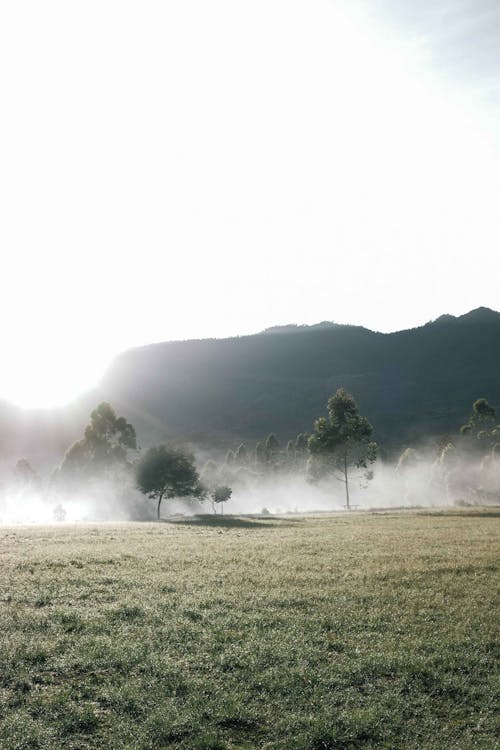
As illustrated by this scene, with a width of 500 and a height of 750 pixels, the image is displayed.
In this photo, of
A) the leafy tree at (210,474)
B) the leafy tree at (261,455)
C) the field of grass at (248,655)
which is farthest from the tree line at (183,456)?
the field of grass at (248,655)

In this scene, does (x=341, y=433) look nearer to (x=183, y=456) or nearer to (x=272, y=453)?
(x=183, y=456)

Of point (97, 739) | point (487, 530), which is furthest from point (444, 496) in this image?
point (97, 739)

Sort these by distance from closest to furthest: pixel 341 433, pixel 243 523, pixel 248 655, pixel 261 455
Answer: pixel 248 655 → pixel 243 523 → pixel 341 433 → pixel 261 455

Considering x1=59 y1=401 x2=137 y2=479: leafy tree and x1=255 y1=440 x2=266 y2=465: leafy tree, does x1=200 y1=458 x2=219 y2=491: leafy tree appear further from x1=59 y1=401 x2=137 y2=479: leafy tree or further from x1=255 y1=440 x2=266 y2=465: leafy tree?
x1=59 y1=401 x2=137 y2=479: leafy tree

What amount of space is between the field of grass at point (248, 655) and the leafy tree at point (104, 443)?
81.9 m

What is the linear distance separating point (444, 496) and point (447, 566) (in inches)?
4334

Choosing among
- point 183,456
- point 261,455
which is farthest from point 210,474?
point 183,456

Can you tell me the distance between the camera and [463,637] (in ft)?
61.1

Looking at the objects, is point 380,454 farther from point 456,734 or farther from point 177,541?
point 456,734

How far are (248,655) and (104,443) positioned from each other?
98.5 metres

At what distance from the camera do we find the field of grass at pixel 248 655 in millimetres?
12836

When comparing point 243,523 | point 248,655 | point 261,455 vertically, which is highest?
point 261,455

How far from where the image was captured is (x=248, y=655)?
54.7ft

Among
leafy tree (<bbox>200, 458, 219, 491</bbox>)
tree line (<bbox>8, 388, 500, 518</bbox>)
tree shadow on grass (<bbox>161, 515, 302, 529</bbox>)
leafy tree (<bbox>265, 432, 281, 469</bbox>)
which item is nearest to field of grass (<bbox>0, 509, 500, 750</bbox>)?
tree shadow on grass (<bbox>161, 515, 302, 529</bbox>)
